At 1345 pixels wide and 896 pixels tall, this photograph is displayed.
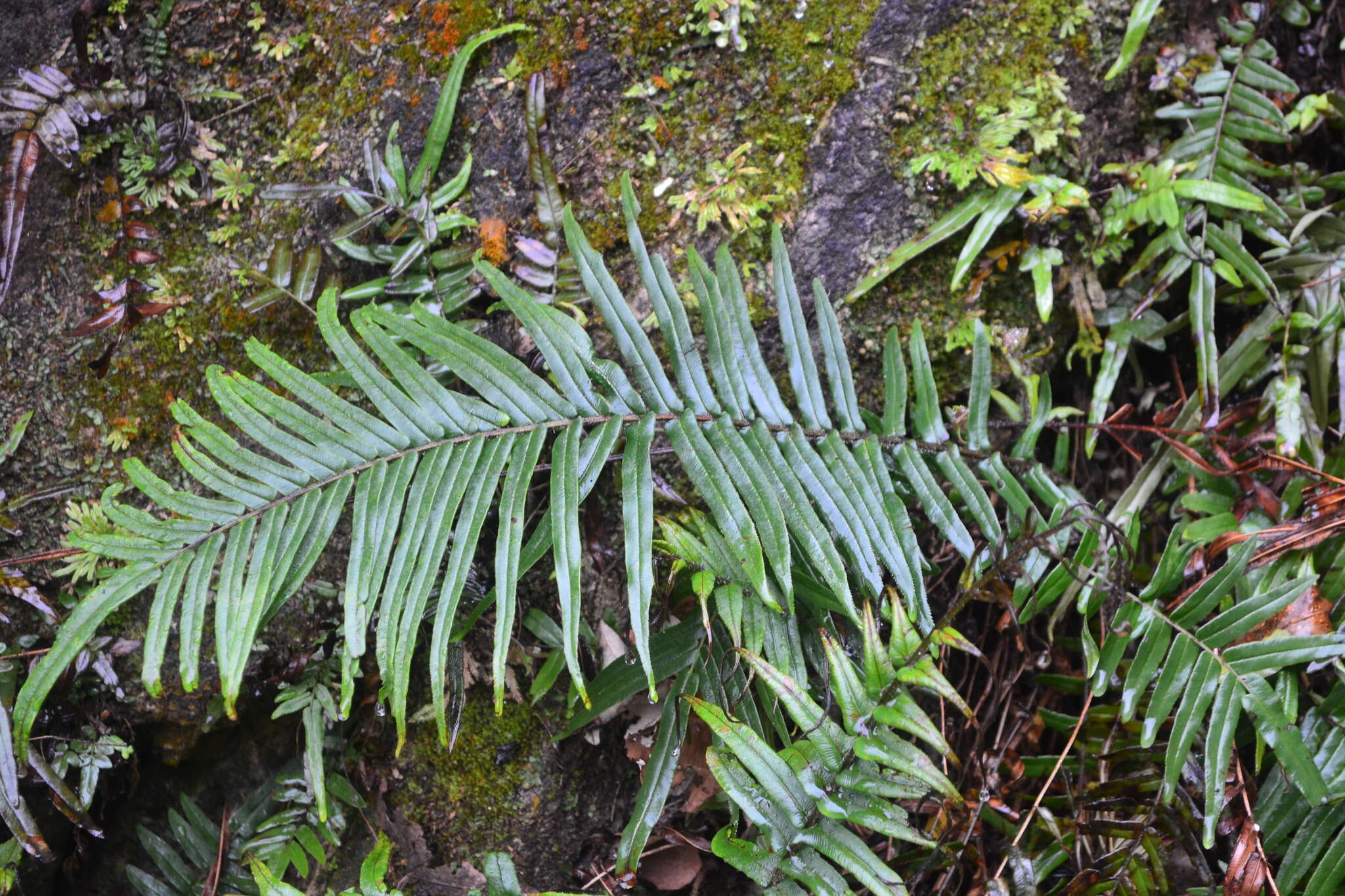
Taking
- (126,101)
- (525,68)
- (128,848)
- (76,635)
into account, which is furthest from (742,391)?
(128,848)

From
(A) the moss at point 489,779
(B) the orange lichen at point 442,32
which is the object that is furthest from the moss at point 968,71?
(A) the moss at point 489,779

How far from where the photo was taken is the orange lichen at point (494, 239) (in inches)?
81.5

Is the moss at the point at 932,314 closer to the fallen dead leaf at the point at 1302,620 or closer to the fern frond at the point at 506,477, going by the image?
the fern frond at the point at 506,477

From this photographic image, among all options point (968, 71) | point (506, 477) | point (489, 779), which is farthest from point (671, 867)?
point (968, 71)

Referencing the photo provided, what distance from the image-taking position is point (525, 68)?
2.13 metres

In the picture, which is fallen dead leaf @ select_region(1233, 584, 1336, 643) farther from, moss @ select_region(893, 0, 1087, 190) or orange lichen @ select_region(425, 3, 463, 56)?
orange lichen @ select_region(425, 3, 463, 56)

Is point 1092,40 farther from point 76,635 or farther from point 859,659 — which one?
point 76,635

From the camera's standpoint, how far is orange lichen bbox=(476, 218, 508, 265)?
2.07 metres

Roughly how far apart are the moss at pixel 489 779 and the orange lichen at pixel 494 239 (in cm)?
107

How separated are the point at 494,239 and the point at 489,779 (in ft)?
4.35

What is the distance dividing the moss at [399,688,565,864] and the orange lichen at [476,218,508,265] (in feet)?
3.49

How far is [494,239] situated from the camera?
2.08 meters

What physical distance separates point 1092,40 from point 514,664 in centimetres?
211

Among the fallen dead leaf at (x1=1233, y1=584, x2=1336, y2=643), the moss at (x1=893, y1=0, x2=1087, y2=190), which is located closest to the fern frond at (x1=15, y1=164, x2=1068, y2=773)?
the fallen dead leaf at (x1=1233, y1=584, x2=1336, y2=643)
